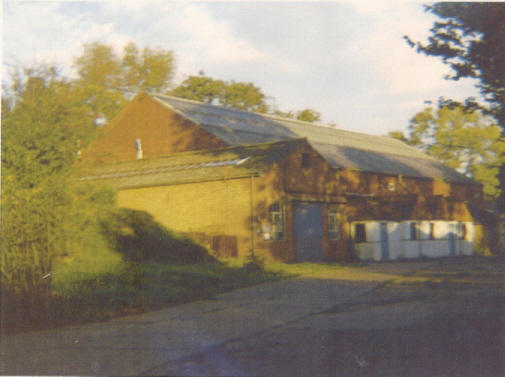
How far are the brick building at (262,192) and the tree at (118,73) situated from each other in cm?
598

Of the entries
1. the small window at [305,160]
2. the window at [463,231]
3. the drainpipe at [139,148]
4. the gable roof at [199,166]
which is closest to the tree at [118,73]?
the drainpipe at [139,148]

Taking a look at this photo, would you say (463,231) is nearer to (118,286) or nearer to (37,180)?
(118,286)

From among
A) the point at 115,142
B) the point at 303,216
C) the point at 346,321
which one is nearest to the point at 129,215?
the point at 303,216

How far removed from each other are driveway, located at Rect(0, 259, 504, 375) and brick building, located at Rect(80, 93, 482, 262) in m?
6.73

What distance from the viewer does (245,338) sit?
9914mm

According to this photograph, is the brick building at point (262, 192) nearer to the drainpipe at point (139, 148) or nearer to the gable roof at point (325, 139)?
the drainpipe at point (139, 148)

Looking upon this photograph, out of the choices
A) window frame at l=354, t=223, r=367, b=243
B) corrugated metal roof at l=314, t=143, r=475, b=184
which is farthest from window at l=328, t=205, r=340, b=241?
corrugated metal roof at l=314, t=143, r=475, b=184

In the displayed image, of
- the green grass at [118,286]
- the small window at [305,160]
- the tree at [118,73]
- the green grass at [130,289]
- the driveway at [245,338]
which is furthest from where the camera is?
the tree at [118,73]

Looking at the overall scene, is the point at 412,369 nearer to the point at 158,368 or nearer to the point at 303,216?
the point at 158,368

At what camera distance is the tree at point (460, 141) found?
5303 centimetres

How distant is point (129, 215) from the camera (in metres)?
21.3

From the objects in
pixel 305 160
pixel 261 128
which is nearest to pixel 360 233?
pixel 305 160

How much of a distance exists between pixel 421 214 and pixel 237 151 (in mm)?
9272

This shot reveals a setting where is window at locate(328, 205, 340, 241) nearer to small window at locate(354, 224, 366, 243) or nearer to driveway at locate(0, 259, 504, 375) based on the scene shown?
small window at locate(354, 224, 366, 243)
